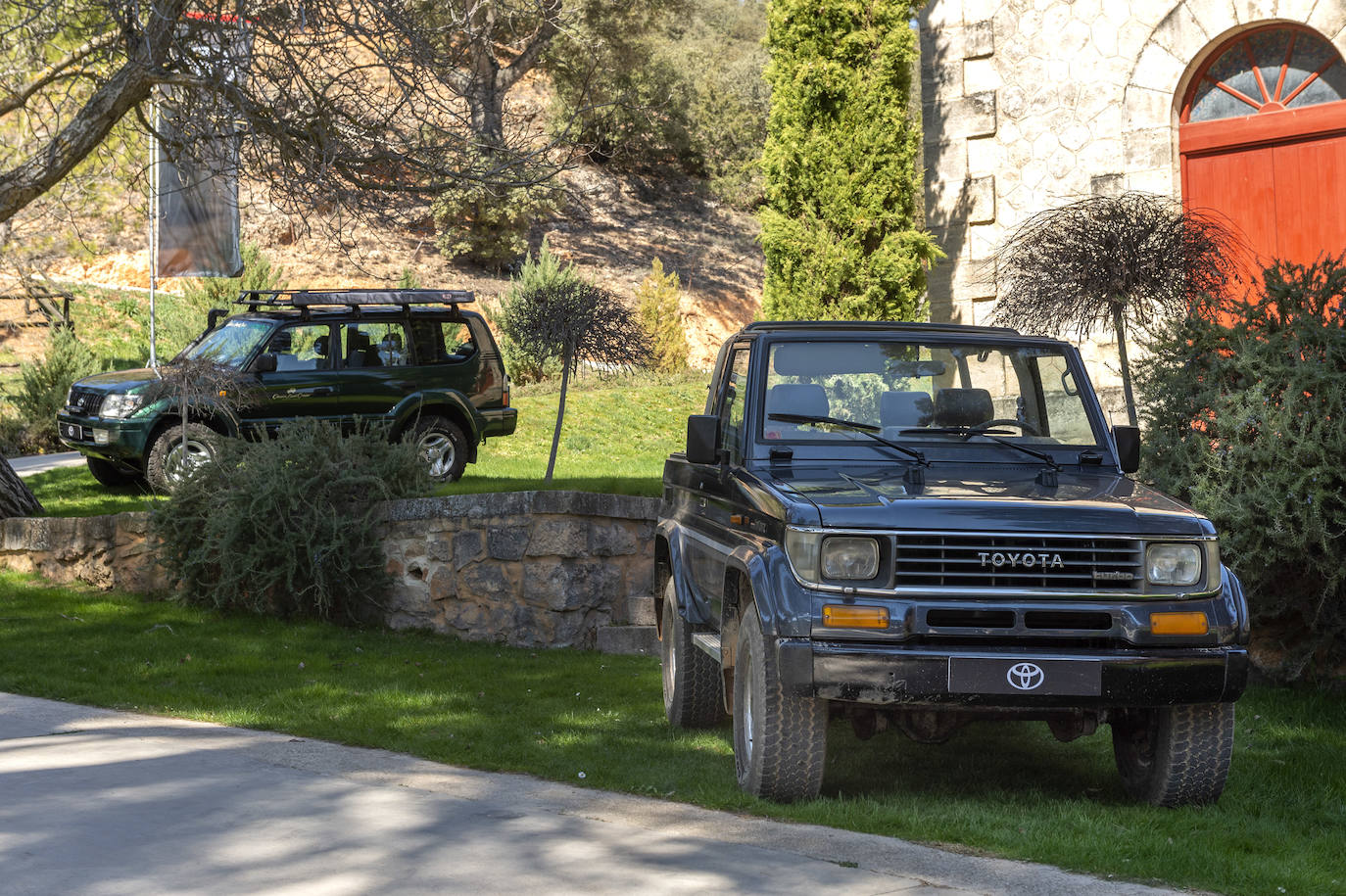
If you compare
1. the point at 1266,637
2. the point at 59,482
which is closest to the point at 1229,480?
the point at 1266,637

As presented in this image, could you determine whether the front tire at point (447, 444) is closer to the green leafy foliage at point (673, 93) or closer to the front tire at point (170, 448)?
the front tire at point (170, 448)

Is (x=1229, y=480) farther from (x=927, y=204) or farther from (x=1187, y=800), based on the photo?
(x=927, y=204)

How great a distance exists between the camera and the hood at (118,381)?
14.4 m

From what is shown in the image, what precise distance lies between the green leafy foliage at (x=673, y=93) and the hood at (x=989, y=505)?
29.9 metres

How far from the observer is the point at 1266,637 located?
8117 mm

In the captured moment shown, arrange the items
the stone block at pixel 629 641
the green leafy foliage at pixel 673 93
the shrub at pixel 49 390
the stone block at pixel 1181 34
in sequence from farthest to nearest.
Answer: the green leafy foliage at pixel 673 93
the shrub at pixel 49 390
the stone block at pixel 1181 34
the stone block at pixel 629 641

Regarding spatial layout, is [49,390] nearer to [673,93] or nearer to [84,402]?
[84,402]

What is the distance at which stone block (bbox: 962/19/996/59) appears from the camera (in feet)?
48.6

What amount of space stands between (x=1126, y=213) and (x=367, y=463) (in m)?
6.06

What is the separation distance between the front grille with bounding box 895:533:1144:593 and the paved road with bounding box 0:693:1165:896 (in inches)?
39.5

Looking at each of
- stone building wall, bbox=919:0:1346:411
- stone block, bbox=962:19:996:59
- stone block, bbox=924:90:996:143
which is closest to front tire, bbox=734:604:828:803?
Answer: stone building wall, bbox=919:0:1346:411

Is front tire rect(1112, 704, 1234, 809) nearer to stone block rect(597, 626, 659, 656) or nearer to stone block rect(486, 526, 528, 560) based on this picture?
stone block rect(597, 626, 659, 656)

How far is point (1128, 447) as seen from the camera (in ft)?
21.0

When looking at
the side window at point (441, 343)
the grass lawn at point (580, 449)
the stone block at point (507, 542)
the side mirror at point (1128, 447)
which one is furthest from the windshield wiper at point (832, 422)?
the side window at point (441, 343)
